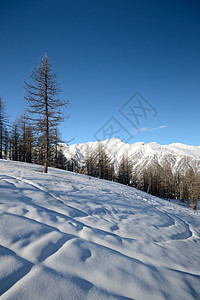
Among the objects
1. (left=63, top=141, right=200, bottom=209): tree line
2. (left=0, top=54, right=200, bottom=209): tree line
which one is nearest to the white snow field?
(left=0, top=54, right=200, bottom=209): tree line

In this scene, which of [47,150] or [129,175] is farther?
[129,175]

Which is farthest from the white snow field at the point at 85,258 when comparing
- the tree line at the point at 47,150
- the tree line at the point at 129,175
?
the tree line at the point at 129,175

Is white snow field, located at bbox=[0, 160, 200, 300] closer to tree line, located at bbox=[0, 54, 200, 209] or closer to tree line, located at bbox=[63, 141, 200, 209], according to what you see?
tree line, located at bbox=[0, 54, 200, 209]

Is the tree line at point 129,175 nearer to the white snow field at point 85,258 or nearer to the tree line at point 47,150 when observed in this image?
the tree line at point 47,150

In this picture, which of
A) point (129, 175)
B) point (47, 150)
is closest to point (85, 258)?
point (47, 150)

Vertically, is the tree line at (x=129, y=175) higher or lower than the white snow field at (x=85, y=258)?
lower

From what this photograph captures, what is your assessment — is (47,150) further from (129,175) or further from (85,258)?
(129,175)

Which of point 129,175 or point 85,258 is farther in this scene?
point 129,175

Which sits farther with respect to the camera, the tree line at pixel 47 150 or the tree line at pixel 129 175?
the tree line at pixel 129 175

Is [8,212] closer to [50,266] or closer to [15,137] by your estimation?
[50,266]

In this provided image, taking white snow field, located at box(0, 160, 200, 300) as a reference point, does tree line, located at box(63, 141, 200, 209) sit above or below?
below

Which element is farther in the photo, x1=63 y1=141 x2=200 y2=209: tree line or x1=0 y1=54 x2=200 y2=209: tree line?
x1=63 y1=141 x2=200 y2=209: tree line

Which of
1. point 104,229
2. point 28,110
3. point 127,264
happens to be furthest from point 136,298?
point 28,110

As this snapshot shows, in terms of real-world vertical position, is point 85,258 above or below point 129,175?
above
